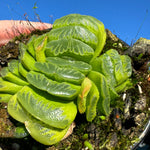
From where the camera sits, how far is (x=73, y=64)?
1.05 m

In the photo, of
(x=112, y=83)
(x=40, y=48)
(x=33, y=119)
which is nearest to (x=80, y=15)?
(x=40, y=48)

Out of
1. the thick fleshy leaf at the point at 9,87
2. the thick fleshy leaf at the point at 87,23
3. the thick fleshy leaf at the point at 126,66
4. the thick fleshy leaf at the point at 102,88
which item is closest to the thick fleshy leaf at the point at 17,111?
the thick fleshy leaf at the point at 9,87

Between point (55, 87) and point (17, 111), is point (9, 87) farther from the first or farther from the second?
point (55, 87)

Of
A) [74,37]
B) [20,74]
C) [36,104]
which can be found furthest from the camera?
[20,74]

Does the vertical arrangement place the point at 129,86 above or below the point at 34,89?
above

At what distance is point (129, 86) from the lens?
129 cm

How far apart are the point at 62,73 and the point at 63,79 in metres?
0.03

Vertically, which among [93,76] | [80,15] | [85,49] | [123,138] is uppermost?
[80,15]

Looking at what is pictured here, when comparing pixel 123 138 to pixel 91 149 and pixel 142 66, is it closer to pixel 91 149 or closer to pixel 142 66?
pixel 91 149

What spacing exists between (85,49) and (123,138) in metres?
0.68

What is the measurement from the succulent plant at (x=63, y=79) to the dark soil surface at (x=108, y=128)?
0.11 m

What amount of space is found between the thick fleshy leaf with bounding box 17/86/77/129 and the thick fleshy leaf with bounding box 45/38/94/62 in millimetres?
263

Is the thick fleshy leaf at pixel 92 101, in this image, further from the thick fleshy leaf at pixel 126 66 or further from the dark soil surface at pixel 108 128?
the thick fleshy leaf at pixel 126 66

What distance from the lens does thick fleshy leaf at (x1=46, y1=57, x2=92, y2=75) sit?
40.8 inches
